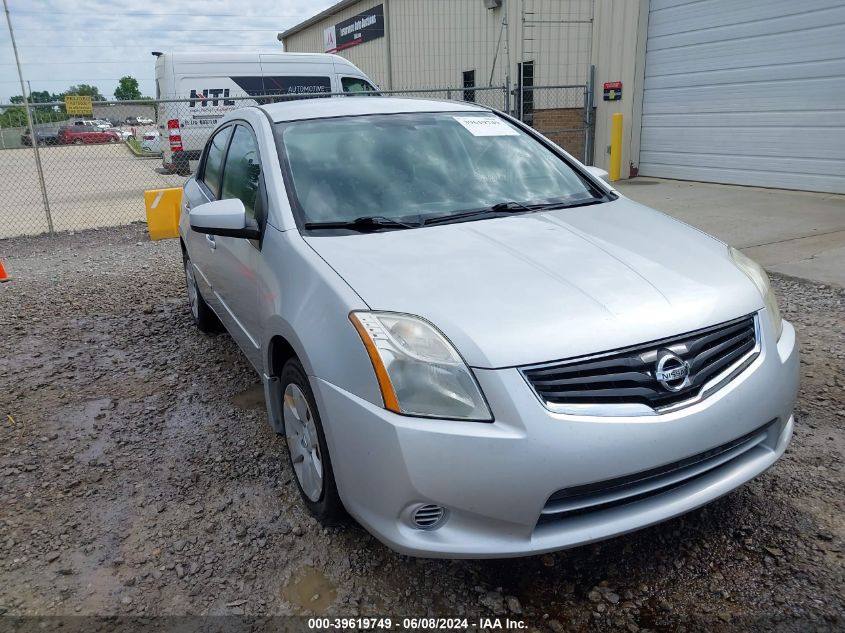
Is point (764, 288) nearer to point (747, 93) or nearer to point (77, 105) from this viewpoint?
point (747, 93)

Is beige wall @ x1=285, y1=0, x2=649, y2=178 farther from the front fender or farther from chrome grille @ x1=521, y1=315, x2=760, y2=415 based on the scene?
chrome grille @ x1=521, y1=315, x2=760, y2=415

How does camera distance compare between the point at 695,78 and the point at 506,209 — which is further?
the point at 695,78

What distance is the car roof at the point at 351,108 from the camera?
3.45m

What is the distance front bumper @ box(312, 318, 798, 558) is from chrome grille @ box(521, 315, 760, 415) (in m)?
0.04

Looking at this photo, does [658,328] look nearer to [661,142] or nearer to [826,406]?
[826,406]

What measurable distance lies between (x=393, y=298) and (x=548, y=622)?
1.16 m

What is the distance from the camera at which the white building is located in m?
9.20

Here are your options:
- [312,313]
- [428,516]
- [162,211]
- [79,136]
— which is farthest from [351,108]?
[79,136]

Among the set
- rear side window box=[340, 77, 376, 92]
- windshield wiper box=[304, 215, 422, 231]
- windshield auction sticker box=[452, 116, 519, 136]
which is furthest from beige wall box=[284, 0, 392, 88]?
windshield wiper box=[304, 215, 422, 231]

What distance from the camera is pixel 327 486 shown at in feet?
7.98

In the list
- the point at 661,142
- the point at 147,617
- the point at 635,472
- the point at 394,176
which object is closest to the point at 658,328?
the point at 635,472

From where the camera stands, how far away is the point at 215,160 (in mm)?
4332

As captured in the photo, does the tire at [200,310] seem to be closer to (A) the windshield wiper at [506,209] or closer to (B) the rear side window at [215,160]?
(B) the rear side window at [215,160]

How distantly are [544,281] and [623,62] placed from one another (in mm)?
11279
